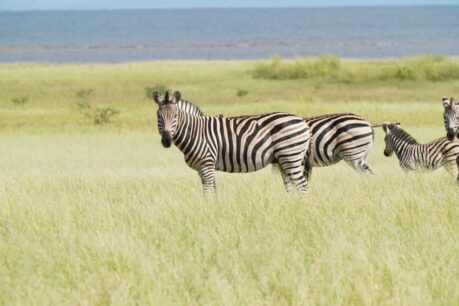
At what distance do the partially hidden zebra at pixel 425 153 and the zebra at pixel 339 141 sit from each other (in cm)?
93

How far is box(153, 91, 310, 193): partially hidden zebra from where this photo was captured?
10977mm

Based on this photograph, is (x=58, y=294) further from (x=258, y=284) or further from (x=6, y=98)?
(x=6, y=98)

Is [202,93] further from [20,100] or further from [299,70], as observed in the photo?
[299,70]

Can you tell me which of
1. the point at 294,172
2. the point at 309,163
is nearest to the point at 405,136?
the point at 309,163

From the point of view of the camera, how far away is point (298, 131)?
36.0 feet

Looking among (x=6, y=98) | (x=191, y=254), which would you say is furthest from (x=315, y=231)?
(x=6, y=98)

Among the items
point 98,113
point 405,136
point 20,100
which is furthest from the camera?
point 20,100

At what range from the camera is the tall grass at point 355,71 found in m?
44.6

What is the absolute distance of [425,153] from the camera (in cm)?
1374

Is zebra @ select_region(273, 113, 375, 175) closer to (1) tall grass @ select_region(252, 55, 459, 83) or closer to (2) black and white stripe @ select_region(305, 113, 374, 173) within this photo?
(2) black and white stripe @ select_region(305, 113, 374, 173)

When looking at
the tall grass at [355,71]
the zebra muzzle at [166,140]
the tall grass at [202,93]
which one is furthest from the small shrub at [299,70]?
the zebra muzzle at [166,140]

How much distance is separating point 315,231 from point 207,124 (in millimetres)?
3486

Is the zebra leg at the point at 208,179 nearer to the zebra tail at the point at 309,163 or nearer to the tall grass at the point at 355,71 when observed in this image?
the zebra tail at the point at 309,163

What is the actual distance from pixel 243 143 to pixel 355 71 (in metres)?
35.7
